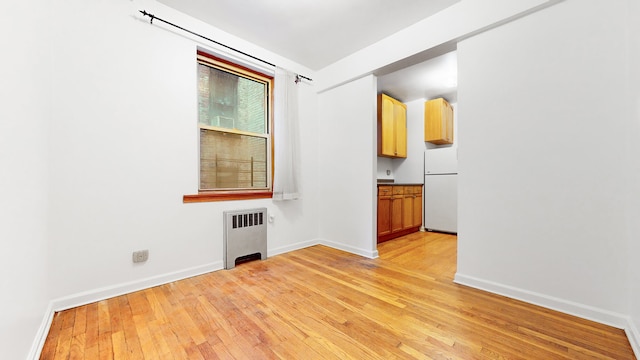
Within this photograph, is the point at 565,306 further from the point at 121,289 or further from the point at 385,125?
the point at 121,289

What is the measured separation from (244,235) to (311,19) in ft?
7.75

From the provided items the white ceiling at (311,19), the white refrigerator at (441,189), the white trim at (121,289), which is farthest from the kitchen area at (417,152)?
the white trim at (121,289)

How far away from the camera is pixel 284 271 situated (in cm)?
247

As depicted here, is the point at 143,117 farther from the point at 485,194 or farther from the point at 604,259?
the point at 604,259

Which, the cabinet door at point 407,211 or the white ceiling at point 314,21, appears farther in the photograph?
the cabinet door at point 407,211

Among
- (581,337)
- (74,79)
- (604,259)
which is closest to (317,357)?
(581,337)

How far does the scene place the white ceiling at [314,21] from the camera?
218 centimetres

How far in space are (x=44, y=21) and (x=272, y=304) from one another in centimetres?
238

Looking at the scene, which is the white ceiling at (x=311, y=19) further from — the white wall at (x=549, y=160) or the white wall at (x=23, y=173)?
the white wall at (x=23, y=173)

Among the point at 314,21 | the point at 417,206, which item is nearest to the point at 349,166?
the point at 314,21

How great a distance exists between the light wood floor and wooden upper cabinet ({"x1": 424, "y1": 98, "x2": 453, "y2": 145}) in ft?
9.45

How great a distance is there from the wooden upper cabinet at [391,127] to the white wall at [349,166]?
3.69 ft

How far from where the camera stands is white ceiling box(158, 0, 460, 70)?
7.15ft

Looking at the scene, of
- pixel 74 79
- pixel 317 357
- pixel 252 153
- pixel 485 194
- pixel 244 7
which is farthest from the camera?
pixel 252 153
